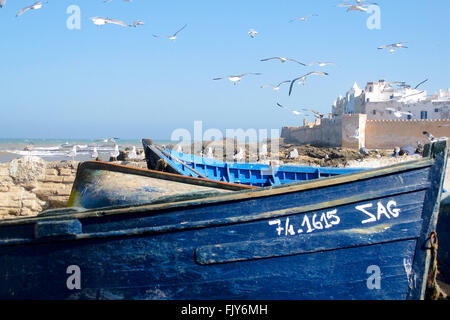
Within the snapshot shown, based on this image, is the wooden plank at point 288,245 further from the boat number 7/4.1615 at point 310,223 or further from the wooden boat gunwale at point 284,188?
the wooden boat gunwale at point 284,188

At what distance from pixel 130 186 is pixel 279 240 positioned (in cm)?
177

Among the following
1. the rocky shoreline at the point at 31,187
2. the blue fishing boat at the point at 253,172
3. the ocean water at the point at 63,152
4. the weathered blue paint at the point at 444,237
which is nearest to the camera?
the weathered blue paint at the point at 444,237

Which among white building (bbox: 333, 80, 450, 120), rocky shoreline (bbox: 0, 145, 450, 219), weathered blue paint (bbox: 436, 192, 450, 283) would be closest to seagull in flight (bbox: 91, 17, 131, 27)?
rocky shoreline (bbox: 0, 145, 450, 219)

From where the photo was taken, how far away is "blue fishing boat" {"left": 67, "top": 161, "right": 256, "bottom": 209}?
200 inches

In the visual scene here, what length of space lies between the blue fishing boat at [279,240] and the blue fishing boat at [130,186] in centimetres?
47

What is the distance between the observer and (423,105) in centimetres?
4997

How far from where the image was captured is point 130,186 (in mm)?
5242

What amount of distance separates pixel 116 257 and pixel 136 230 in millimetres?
331

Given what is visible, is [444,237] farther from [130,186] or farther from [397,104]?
[397,104]

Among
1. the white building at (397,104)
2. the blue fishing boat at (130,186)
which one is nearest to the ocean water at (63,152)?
the blue fishing boat at (130,186)

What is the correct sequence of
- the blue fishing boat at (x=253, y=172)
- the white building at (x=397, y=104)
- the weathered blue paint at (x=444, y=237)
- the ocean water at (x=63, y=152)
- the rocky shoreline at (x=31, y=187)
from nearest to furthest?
1. the weathered blue paint at (x=444, y=237)
2. the rocky shoreline at (x=31, y=187)
3. the blue fishing boat at (x=253, y=172)
4. the ocean water at (x=63, y=152)
5. the white building at (x=397, y=104)

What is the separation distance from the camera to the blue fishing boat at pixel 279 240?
441 centimetres
